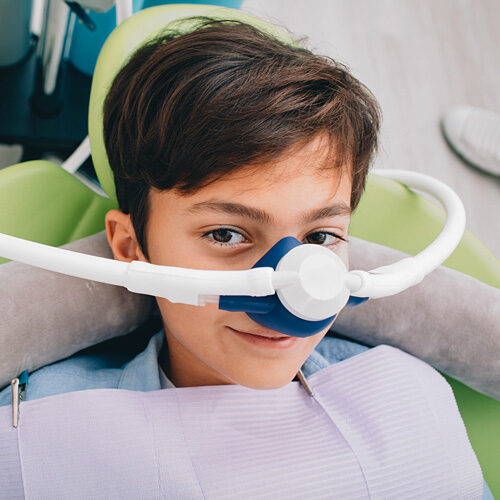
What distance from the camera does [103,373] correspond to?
763 mm

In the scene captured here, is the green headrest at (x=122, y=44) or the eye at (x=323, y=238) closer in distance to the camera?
the eye at (x=323, y=238)

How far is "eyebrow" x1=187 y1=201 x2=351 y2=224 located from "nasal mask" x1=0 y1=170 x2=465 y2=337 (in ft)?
0.12

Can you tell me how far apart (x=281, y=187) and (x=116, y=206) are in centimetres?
42

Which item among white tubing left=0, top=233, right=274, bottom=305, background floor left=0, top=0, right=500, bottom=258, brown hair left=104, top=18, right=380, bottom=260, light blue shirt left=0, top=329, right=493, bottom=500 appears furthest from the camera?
background floor left=0, top=0, right=500, bottom=258


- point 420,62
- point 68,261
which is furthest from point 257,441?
point 420,62

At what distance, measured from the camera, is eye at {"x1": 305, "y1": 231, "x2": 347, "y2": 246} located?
0.64m

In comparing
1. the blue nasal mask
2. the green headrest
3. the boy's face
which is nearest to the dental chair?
the green headrest

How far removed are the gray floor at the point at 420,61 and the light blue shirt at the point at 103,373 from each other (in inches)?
39.4

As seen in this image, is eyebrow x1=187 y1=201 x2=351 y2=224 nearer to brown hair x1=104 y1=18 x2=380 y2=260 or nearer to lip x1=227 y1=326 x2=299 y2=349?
brown hair x1=104 y1=18 x2=380 y2=260

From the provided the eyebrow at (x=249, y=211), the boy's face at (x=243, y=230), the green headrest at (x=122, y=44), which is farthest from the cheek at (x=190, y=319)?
the green headrest at (x=122, y=44)

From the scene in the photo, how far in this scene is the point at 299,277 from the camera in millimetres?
506

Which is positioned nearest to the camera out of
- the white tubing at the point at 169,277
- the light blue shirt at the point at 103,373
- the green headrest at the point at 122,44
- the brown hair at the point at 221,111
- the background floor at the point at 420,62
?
the white tubing at the point at 169,277

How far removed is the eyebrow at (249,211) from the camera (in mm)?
576

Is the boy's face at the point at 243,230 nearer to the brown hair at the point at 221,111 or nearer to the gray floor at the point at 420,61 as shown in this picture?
the brown hair at the point at 221,111
